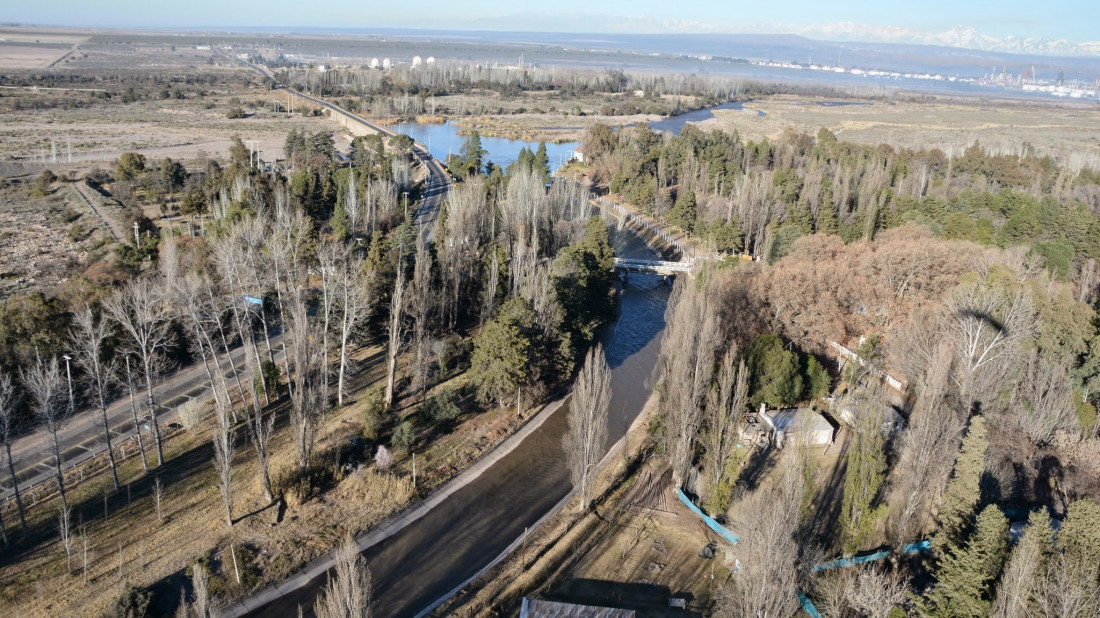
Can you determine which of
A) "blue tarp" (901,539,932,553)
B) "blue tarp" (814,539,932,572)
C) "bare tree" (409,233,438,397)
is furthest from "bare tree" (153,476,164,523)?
"blue tarp" (901,539,932,553)

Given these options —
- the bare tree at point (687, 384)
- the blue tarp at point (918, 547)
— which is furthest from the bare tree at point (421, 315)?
the blue tarp at point (918, 547)

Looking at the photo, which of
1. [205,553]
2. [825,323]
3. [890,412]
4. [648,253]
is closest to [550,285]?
[825,323]

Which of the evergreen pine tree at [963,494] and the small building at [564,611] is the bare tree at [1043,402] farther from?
the small building at [564,611]

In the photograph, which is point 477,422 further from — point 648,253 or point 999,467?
point 648,253

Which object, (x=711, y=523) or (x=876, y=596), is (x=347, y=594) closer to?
(x=876, y=596)

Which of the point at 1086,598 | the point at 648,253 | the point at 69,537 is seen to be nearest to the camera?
the point at 1086,598
